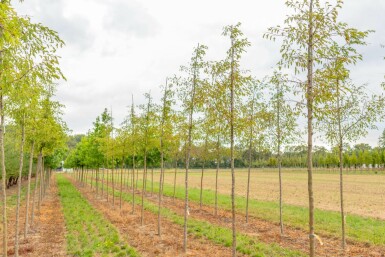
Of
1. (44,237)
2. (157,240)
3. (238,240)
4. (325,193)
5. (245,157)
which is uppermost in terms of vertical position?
(245,157)

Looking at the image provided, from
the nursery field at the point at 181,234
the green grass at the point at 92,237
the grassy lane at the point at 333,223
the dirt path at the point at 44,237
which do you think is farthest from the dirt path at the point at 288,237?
the dirt path at the point at 44,237

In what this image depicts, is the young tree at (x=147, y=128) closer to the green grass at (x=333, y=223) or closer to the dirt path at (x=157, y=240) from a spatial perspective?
the dirt path at (x=157, y=240)

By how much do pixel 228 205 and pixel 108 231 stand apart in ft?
42.3

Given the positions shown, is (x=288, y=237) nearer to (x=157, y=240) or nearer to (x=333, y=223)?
(x=333, y=223)

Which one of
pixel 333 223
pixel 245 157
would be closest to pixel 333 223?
pixel 333 223

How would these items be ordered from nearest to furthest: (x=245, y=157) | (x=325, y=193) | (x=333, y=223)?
1. (x=333, y=223)
2. (x=245, y=157)
3. (x=325, y=193)

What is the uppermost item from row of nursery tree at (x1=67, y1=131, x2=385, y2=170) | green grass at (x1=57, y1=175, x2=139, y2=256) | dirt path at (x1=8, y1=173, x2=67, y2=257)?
row of nursery tree at (x1=67, y1=131, x2=385, y2=170)

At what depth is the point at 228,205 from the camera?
26.2m

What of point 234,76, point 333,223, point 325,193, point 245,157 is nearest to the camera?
point 234,76

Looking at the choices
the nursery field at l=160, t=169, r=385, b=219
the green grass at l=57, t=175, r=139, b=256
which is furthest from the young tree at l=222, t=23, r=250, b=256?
the nursery field at l=160, t=169, r=385, b=219

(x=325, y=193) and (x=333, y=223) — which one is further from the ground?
(x=333, y=223)

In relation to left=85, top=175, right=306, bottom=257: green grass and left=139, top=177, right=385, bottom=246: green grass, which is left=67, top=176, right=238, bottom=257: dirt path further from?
left=139, top=177, right=385, bottom=246: green grass

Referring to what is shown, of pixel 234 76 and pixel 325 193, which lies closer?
pixel 234 76

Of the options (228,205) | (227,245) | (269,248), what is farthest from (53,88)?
(228,205)
